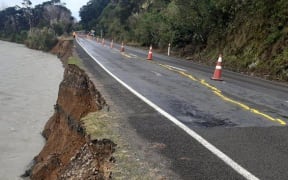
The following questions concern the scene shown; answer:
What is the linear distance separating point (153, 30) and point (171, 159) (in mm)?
39616

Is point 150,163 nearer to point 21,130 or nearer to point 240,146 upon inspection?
point 240,146

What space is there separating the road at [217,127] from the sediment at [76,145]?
3.02ft

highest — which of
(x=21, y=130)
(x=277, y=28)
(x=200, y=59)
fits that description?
(x=277, y=28)

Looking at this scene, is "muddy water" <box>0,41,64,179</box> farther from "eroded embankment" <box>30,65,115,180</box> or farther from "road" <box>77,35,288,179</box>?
"road" <box>77,35,288,179</box>

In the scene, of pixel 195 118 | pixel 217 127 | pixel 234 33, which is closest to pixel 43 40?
pixel 234 33

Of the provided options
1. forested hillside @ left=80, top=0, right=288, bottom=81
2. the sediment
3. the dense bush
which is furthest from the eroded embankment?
the dense bush

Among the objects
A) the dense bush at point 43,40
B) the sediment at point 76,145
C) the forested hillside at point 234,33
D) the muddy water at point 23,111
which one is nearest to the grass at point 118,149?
the sediment at point 76,145

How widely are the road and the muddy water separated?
5.77 meters

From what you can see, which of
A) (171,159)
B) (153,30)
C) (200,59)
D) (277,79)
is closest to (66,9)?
(153,30)

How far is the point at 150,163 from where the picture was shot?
547 cm

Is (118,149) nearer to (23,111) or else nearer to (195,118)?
(195,118)

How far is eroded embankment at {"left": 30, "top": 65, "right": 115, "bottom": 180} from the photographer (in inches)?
247

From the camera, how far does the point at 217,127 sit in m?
7.36

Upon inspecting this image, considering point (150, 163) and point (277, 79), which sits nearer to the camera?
point (150, 163)
